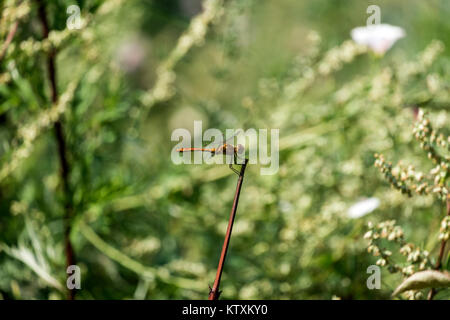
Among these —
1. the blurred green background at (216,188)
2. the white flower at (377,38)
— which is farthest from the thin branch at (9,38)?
the white flower at (377,38)

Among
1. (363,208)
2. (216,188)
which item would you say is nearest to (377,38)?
(363,208)

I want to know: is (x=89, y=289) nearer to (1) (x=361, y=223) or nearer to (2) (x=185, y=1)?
(1) (x=361, y=223)

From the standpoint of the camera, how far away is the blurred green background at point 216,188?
536 mm

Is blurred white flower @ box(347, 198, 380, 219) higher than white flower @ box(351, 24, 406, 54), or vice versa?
white flower @ box(351, 24, 406, 54)

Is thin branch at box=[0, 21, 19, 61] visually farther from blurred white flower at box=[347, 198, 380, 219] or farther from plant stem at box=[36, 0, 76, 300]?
blurred white flower at box=[347, 198, 380, 219]

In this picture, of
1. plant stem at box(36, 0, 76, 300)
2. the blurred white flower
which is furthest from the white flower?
plant stem at box(36, 0, 76, 300)

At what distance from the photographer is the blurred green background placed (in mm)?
536

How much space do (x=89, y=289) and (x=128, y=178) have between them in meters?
0.14

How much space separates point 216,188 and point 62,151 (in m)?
0.27

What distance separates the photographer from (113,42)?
78 centimetres

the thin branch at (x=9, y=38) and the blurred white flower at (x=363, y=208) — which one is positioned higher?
the thin branch at (x=9, y=38)

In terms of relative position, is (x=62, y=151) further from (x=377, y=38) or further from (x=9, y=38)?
(x=377, y=38)

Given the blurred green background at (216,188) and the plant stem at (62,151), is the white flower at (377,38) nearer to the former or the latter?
the blurred green background at (216,188)
